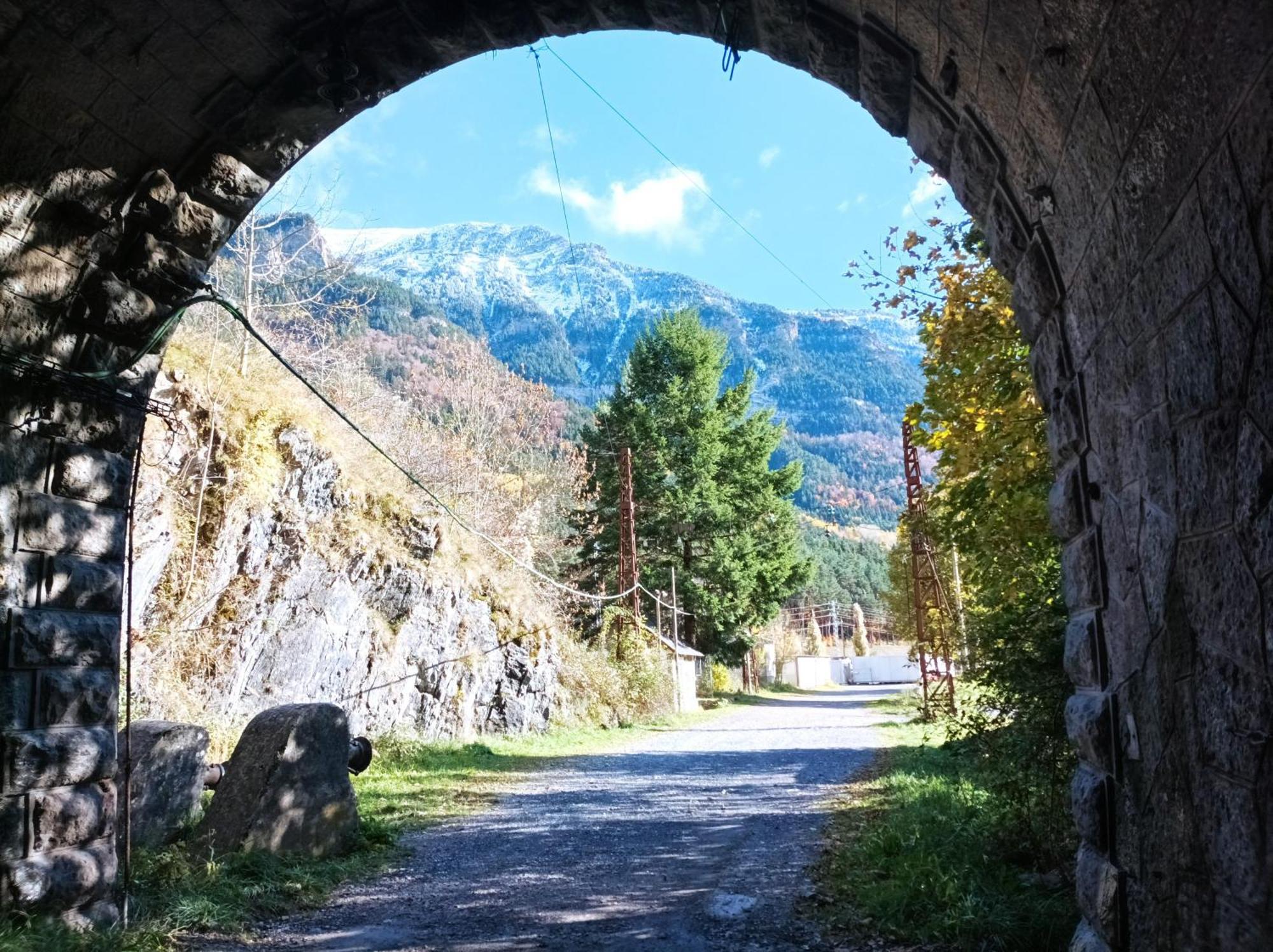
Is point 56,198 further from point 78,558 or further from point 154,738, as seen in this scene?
point 154,738

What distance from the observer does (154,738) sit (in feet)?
22.9

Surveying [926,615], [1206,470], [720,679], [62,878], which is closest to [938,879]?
[1206,470]

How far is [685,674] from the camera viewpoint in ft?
92.3

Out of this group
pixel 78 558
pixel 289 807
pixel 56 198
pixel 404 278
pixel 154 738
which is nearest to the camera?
pixel 56 198

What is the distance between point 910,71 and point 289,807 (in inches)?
233

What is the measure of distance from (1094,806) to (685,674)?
25600 mm

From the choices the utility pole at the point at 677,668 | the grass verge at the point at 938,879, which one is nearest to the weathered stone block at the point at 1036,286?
the grass verge at the point at 938,879

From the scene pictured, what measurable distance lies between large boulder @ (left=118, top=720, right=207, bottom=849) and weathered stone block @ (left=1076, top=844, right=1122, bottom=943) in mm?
5942

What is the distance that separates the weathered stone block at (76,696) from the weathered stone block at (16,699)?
0.05 m

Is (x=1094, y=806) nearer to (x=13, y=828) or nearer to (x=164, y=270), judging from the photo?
(x=13, y=828)

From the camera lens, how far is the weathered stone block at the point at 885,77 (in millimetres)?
3660

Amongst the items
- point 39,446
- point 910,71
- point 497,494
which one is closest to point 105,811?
point 39,446

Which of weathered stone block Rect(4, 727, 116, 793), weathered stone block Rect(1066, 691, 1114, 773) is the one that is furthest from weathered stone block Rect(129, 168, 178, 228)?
weathered stone block Rect(1066, 691, 1114, 773)

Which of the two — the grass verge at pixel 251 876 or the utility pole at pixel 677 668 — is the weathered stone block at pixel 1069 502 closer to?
the grass verge at pixel 251 876
